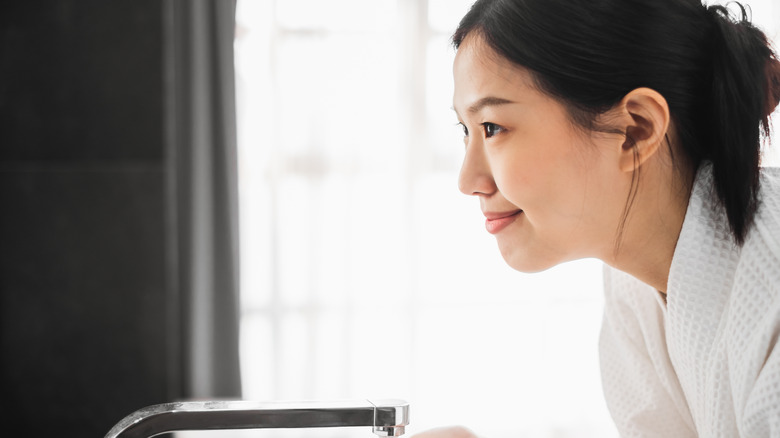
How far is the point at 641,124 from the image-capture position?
2.18 feet

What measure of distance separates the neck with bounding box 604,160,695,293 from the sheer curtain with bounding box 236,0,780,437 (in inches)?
48.9

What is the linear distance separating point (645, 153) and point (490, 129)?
167mm

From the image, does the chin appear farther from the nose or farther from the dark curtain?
the dark curtain

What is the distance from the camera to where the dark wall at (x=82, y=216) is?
184cm

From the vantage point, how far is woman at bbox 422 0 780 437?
2.05ft

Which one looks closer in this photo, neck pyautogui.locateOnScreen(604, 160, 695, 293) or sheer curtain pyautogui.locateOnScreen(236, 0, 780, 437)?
neck pyautogui.locateOnScreen(604, 160, 695, 293)

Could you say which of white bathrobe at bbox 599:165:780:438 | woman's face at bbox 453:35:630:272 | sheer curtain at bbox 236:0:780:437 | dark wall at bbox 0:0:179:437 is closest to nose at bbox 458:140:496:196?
woman's face at bbox 453:35:630:272

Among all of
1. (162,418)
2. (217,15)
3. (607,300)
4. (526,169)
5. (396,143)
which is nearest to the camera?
(162,418)

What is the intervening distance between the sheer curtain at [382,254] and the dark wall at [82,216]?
0.90ft

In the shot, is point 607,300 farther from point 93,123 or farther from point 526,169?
point 93,123

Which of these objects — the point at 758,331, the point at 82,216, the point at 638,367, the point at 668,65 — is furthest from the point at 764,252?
the point at 82,216

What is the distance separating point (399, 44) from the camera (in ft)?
6.36

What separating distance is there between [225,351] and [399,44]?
1.08 meters

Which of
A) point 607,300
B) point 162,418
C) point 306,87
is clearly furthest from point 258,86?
point 162,418
